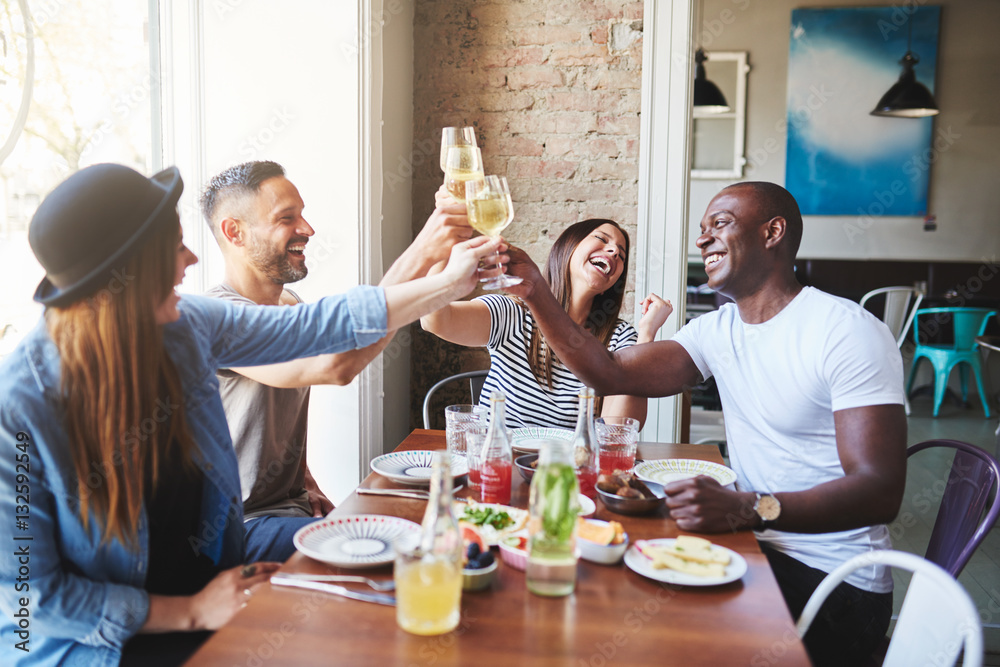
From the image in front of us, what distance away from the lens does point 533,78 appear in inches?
116

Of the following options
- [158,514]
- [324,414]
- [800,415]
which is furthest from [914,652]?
[324,414]

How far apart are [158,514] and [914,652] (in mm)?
1225

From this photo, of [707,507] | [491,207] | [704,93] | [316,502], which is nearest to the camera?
[707,507]

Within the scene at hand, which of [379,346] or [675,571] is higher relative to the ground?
[379,346]

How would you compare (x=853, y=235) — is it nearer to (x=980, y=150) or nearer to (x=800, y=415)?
(x=980, y=150)

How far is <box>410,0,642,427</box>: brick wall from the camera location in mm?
2863

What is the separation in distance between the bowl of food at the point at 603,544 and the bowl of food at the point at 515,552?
0.29 ft

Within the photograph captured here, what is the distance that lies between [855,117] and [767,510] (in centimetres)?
632

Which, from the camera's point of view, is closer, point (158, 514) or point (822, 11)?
point (158, 514)

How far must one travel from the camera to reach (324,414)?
8.70 feet

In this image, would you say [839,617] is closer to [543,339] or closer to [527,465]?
[527,465]

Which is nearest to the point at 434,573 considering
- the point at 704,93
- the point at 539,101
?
the point at 539,101

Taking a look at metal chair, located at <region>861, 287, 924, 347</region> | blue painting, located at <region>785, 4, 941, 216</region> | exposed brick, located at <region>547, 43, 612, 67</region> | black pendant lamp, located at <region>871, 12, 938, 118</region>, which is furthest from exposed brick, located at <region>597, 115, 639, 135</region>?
blue painting, located at <region>785, 4, 941, 216</region>

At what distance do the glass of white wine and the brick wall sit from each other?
142 cm
